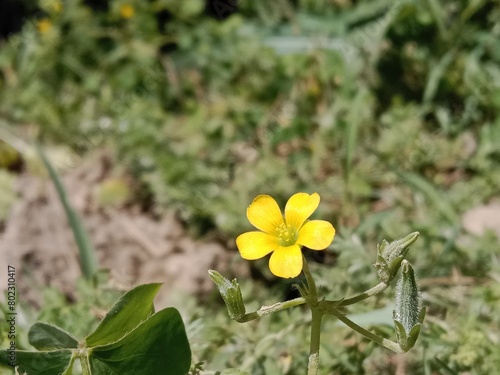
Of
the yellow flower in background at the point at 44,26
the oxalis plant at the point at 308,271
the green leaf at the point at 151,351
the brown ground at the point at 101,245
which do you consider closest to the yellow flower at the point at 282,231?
the oxalis plant at the point at 308,271

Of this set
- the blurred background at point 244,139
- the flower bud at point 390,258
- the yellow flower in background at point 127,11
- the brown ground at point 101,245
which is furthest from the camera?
the yellow flower in background at point 127,11

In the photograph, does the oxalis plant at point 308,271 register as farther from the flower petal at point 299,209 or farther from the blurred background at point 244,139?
the blurred background at point 244,139

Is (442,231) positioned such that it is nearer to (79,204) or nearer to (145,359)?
(145,359)

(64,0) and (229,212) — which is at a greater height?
(64,0)

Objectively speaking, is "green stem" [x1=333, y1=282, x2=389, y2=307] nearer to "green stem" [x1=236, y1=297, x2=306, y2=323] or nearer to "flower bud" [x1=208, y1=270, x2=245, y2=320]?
"green stem" [x1=236, y1=297, x2=306, y2=323]

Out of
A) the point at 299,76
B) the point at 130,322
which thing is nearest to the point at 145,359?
the point at 130,322

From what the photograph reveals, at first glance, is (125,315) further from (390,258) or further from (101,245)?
(101,245)

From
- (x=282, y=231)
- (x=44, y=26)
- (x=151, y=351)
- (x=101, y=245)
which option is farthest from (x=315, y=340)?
(x=44, y=26)
